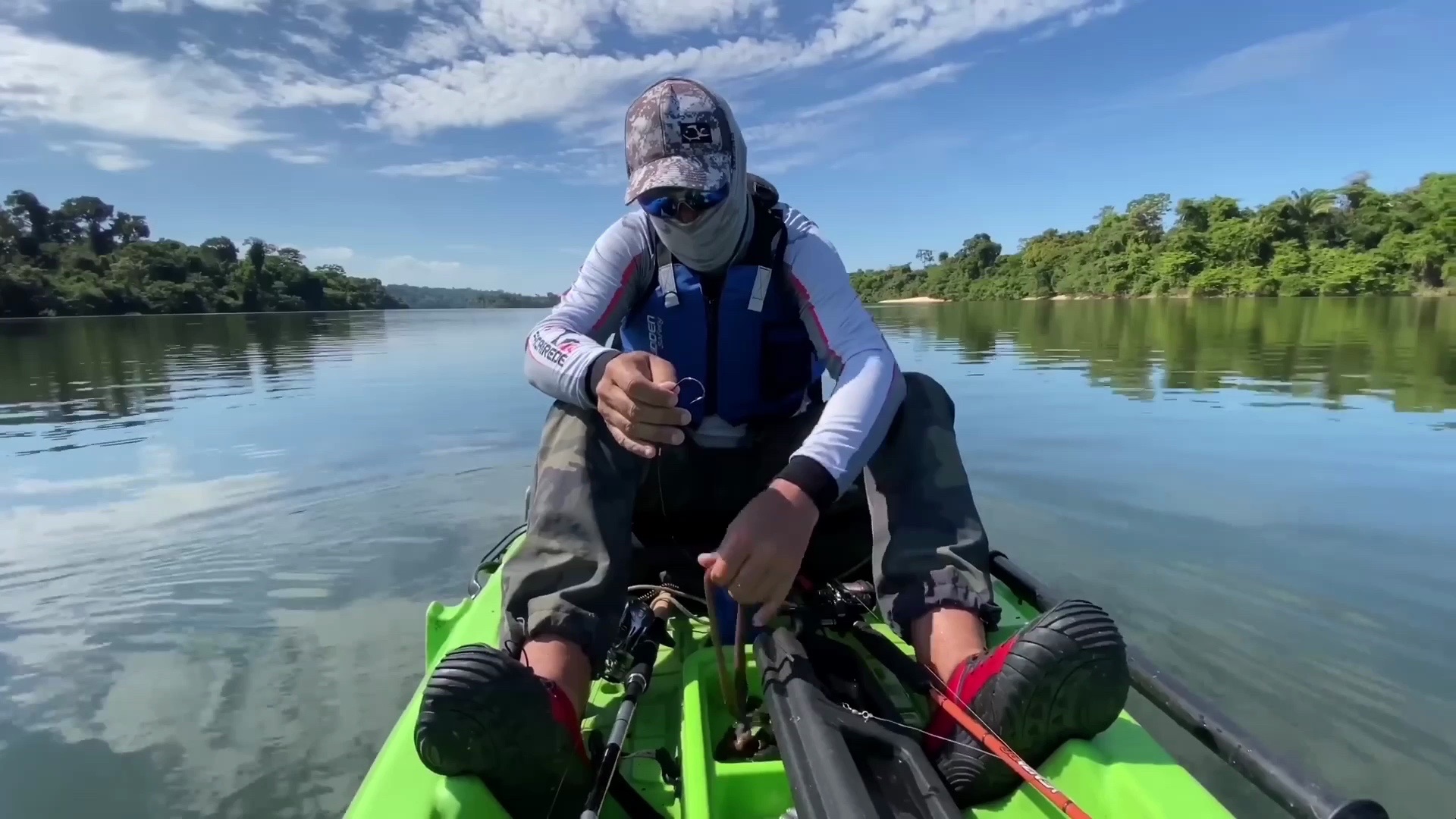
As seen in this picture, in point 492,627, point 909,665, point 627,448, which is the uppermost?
point 627,448

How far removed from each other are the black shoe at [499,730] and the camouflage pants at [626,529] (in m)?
0.33

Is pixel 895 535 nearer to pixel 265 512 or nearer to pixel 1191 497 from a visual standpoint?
pixel 1191 497

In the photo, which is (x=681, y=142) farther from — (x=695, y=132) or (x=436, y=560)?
(x=436, y=560)

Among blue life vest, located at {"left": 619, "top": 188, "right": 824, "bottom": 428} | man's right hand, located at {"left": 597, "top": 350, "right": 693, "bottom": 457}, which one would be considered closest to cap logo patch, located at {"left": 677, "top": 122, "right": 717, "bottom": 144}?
blue life vest, located at {"left": 619, "top": 188, "right": 824, "bottom": 428}

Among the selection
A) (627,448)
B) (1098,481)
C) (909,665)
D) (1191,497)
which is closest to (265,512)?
(627,448)

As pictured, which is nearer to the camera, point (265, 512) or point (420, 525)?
point (420, 525)

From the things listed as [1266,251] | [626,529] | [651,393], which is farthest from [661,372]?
[1266,251]

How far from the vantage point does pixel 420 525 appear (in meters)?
6.38

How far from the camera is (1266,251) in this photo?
68625 millimetres

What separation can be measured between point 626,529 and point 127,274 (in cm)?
10899

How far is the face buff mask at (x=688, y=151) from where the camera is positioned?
7.61 feet

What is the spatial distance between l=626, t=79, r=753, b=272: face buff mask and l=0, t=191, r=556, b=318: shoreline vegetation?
9317 cm

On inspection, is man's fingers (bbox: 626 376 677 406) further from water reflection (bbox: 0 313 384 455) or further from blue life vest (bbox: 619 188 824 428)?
water reflection (bbox: 0 313 384 455)

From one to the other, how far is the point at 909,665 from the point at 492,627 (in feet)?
5.00
